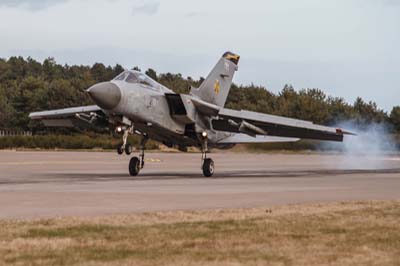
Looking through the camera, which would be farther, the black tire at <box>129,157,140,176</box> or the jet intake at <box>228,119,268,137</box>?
the jet intake at <box>228,119,268,137</box>

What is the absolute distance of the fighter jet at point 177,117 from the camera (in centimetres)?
2562

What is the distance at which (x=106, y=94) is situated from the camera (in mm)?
24672

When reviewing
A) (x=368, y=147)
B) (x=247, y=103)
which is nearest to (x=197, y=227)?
(x=368, y=147)

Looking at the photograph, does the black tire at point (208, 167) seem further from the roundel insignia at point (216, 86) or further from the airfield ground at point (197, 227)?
the airfield ground at point (197, 227)

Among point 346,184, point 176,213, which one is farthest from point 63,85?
point 176,213

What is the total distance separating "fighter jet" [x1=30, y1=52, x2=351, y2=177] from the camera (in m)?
25.6

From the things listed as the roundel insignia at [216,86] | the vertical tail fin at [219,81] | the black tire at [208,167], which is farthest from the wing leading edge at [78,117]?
the roundel insignia at [216,86]

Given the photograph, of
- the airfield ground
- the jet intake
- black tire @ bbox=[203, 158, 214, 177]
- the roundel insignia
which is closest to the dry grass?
the airfield ground

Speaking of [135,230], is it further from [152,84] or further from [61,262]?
[152,84]

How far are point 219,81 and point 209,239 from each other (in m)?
21.9

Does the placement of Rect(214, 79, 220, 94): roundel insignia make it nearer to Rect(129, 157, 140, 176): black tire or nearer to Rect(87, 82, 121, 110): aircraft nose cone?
Rect(129, 157, 140, 176): black tire

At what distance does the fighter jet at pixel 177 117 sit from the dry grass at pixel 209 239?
1254cm

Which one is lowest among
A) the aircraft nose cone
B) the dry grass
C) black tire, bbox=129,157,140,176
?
the dry grass

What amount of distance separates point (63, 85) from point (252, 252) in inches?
3708
